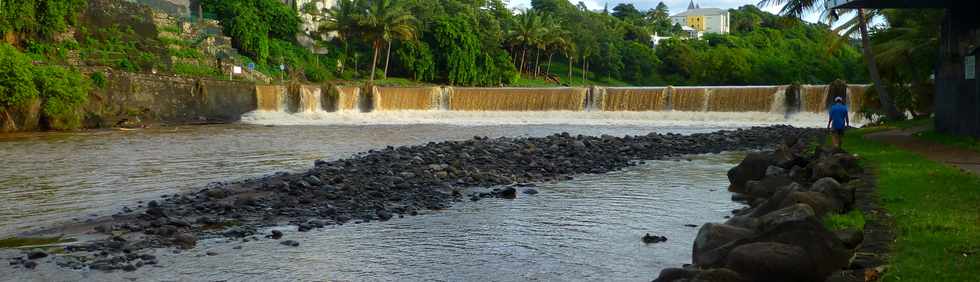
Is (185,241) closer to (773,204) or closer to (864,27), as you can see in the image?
(773,204)

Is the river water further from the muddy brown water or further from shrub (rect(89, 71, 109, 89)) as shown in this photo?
shrub (rect(89, 71, 109, 89))

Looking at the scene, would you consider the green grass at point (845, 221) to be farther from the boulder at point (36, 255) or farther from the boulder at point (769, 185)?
the boulder at point (36, 255)

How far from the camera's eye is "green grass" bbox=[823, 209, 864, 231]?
26.9 feet

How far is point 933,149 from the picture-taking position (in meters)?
16.9

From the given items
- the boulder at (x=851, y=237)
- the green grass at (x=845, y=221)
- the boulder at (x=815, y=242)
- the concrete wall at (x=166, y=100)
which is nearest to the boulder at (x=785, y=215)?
the boulder at (x=851, y=237)

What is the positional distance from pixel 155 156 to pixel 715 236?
1779 centimetres

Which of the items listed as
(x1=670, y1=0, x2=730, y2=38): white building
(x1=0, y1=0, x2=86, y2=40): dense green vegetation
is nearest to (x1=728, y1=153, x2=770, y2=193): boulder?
(x1=0, y1=0, x2=86, y2=40): dense green vegetation

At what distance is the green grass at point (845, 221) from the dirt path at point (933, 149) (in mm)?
4363

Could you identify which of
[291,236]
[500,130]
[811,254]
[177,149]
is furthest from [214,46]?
[811,254]

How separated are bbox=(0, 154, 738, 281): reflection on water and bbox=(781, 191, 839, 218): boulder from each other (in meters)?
1.11

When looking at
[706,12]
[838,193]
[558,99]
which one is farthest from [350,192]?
[706,12]

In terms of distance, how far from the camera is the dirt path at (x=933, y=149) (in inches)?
548

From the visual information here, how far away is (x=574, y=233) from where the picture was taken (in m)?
10.4

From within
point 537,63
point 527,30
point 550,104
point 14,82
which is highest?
point 527,30
